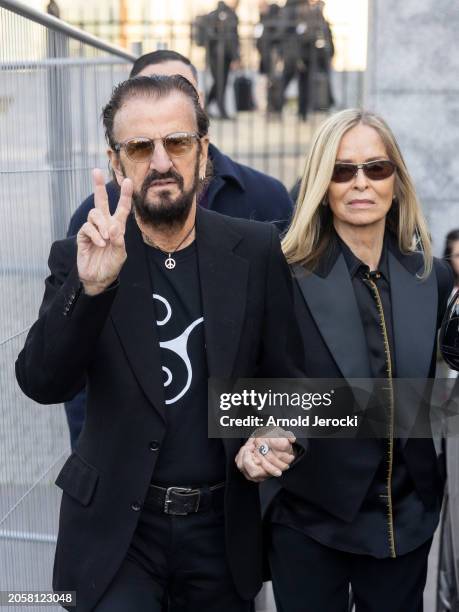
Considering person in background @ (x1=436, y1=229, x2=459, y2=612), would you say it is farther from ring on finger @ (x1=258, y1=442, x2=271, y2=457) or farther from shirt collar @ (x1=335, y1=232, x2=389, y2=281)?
ring on finger @ (x1=258, y1=442, x2=271, y2=457)

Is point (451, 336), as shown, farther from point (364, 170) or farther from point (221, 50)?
point (221, 50)

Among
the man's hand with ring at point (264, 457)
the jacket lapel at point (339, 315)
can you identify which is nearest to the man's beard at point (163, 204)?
the man's hand with ring at point (264, 457)

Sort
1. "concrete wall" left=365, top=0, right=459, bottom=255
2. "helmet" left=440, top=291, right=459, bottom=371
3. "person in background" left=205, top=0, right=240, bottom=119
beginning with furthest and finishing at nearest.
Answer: "person in background" left=205, top=0, right=240, bottom=119 → "concrete wall" left=365, top=0, right=459, bottom=255 → "helmet" left=440, top=291, right=459, bottom=371

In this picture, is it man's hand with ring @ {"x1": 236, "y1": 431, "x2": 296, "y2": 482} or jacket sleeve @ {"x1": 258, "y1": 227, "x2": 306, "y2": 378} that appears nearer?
man's hand with ring @ {"x1": 236, "y1": 431, "x2": 296, "y2": 482}

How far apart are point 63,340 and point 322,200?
1233 millimetres

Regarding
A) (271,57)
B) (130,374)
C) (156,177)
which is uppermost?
(271,57)

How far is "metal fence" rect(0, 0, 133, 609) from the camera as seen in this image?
11.9 ft

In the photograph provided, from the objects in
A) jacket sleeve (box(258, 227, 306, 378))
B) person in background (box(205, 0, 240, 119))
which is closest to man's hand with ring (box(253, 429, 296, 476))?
jacket sleeve (box(258, 227, 306, 378))

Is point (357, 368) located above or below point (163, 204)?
below

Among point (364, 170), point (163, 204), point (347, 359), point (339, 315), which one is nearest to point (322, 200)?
point (364, 170)

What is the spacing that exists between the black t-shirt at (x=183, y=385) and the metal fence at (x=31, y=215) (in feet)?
2.29

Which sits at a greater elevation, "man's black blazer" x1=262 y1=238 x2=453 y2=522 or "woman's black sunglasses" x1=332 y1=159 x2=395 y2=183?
"woman's black sunglasses" x1=332 y1=159 x2=395 y2=183

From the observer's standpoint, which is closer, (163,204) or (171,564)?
(163,204)

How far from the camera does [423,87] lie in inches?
301
